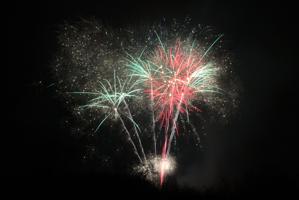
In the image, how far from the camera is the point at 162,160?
25.4 meters

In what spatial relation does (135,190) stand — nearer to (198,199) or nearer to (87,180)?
(87,180)

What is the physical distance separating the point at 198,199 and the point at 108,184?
4.08m

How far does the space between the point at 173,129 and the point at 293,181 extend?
1089 cm

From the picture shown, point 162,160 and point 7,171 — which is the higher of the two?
point 162,160

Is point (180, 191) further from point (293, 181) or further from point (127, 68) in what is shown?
point (293, 181)

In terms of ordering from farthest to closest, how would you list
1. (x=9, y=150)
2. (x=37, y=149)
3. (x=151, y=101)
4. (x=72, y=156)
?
(x=72, y=156)
(x=37, y=149)
(x=151, y=101)
(x=9, y=150)

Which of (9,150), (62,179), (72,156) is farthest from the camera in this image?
(72,156)

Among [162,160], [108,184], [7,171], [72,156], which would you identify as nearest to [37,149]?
[72,156]

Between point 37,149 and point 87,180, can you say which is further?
point 37,149

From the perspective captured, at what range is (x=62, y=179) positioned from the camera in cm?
1578

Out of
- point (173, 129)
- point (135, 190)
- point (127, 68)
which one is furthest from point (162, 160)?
point (135, 190)

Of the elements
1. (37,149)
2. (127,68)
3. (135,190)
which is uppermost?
(127,68)

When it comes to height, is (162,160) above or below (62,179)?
above

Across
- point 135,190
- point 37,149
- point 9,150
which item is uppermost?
point 37,149
